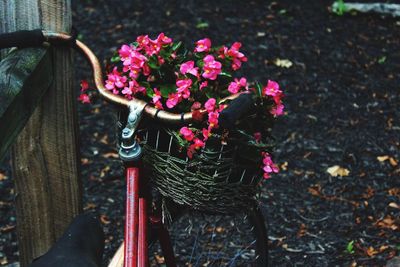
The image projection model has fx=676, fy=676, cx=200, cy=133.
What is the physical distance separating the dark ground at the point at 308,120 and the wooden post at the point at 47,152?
0.67 feet

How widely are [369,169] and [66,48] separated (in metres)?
3.12

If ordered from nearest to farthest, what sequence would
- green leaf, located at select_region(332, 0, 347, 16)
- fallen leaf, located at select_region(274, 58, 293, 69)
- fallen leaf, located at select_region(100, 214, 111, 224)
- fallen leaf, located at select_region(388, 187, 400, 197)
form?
fallen leaf, located at select_region(100, 214, 111, 224)
fallen leaf, located at select_region(388, 187, 400, 197)
fallen leaf, located at select_region(274, 58, 293, 69)
green leaf, located at select_region(332, 0, 347, 16)

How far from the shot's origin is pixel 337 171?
16.4 feet

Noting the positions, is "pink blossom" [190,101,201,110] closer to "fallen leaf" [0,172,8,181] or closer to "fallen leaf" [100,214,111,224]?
"fallen leaf" [100,214,111,224]

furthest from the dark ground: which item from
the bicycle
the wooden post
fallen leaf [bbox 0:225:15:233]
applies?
the bicycle

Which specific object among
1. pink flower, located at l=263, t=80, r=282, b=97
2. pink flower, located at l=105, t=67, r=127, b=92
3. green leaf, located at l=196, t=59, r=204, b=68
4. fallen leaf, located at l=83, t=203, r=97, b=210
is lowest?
fallen leaf, located at l=83, t=203, r=97, b=210

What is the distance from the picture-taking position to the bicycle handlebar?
2182 mm

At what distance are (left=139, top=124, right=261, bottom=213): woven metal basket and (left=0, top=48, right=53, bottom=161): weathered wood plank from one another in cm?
40

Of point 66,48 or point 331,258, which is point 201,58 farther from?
point 331,258

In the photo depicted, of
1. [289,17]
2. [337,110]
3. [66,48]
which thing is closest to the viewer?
[66,48]

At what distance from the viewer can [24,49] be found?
238 cm

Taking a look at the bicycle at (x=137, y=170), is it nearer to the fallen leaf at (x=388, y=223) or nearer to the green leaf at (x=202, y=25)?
the fallen leaf at (x=388, y=223)

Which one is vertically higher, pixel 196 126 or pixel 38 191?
pixel 196 126

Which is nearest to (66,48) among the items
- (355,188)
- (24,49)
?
(24,49)
